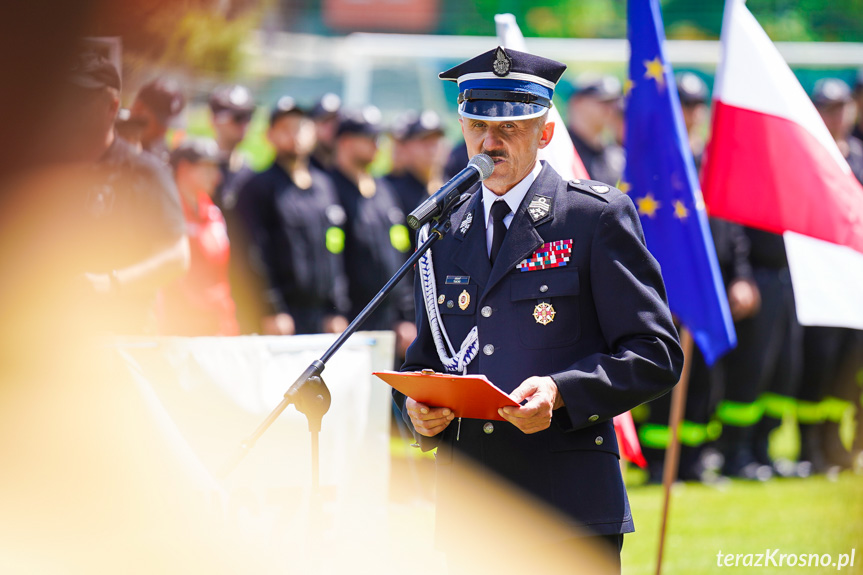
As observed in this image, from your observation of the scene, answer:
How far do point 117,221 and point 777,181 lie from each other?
8.35 feet

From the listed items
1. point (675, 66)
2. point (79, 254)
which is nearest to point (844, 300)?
point (79, 254)

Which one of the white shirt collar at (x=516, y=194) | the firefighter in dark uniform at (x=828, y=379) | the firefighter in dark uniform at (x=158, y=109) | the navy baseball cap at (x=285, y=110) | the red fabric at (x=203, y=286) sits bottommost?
the firefighter in dark uniform at (x=828, y=379)

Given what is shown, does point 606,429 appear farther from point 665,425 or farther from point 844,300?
point 665,425

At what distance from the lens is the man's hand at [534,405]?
7.20 ft

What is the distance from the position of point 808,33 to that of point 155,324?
15882 mm

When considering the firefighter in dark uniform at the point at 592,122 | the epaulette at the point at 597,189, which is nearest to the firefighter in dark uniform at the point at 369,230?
the firefighter in dark uniform at the point at 592,122

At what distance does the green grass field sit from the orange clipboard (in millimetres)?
2207

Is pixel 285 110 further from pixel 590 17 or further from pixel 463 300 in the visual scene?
pixel 590 17

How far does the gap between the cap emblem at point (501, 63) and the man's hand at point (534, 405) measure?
2.50ft

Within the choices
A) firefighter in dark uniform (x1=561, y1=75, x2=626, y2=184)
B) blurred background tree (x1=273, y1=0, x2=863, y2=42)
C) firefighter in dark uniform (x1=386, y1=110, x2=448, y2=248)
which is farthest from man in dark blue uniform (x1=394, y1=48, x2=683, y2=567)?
blurred background tree (x1=273, y1=0, x2=863, y2=42)

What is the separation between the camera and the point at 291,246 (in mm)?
6812

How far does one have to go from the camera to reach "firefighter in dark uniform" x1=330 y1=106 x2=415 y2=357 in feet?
24.1

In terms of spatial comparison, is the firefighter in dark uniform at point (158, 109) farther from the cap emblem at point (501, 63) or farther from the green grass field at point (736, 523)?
the green grass field at point (736, 523)

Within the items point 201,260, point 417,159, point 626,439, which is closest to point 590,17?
point 417,159
